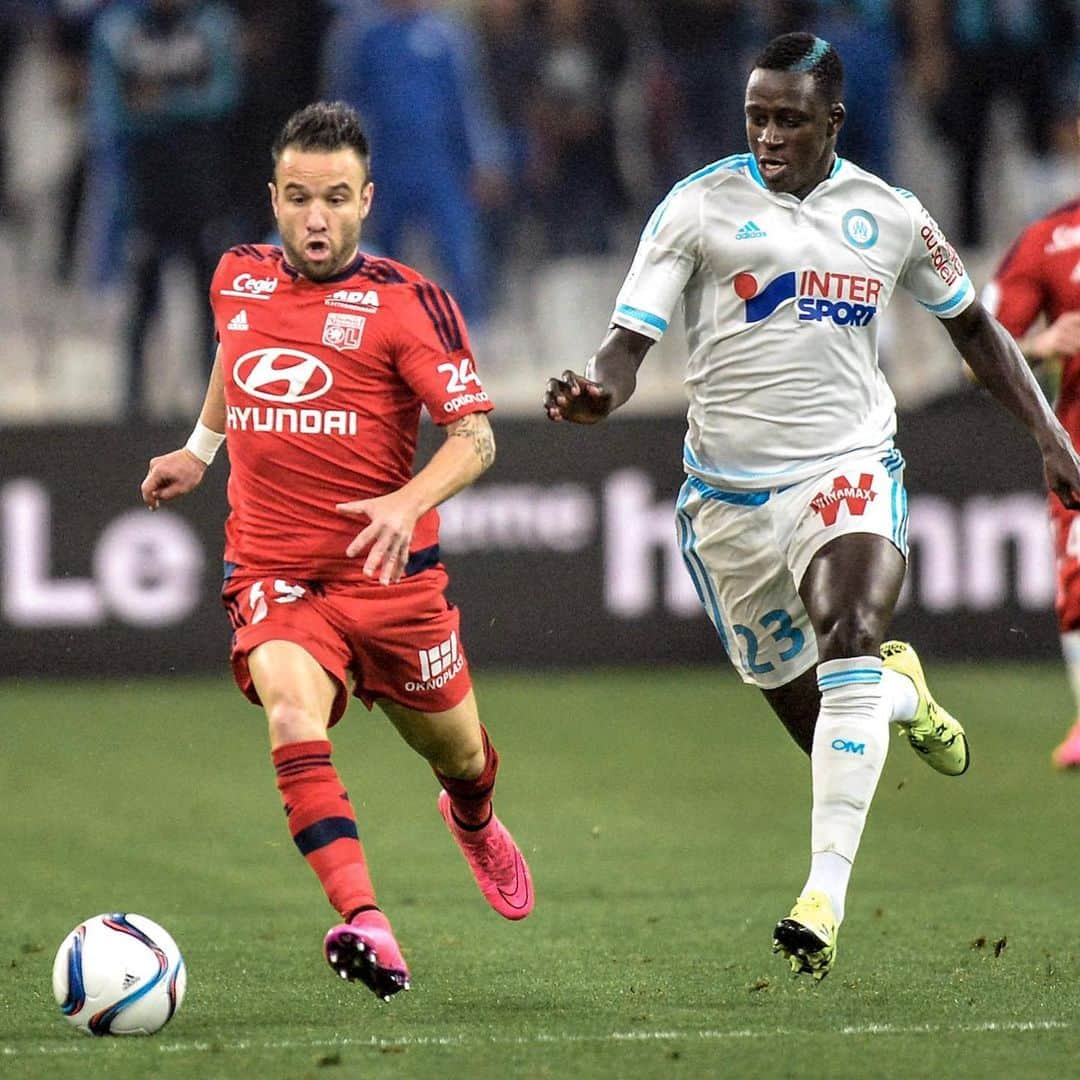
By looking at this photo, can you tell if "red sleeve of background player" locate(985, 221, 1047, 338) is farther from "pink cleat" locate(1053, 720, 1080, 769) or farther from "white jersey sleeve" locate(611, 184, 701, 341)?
"white jersey sleeve" locate(611, 184, 701, 341)

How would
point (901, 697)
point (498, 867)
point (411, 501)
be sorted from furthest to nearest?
point (498, 867) < point (901, 697) < point (411, 501)

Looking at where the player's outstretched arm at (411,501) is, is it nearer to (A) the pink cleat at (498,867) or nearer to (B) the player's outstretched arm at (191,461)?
(B) the player's outstretched arm at (191,461)

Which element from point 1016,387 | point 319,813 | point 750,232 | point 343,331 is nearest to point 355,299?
point 343,331

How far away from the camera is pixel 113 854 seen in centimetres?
828

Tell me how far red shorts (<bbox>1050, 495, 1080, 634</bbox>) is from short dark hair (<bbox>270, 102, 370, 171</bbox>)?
4045 mm

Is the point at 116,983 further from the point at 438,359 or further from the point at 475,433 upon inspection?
the point at 438,359

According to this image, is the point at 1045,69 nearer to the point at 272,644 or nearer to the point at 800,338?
the point at 800,338

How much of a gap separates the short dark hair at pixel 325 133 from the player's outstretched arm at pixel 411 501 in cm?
78

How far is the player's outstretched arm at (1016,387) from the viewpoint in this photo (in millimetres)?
6328

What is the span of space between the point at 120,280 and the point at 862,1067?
1126 centimetres

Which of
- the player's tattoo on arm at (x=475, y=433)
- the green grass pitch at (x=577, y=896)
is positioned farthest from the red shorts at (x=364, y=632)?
the green grass pitch at (x=577, y=896)

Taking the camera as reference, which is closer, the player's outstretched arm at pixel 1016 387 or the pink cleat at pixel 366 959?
the pink cleat at pixel 366 959

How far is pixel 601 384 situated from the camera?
580 cm

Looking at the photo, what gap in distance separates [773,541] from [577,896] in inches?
67.1
